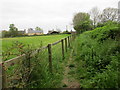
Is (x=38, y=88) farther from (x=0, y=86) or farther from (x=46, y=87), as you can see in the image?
(x=0, y=86)

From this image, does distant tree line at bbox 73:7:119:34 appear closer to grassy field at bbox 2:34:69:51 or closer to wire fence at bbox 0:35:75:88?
grassy field at bbox 2:34:69:51

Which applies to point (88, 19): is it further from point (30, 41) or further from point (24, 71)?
point (24, 71)

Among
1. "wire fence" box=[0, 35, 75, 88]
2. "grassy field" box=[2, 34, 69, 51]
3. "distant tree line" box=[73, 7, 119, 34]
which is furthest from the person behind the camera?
"distant tree line" box=[73, 7, 119, 34]

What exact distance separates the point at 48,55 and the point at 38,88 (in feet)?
4.72

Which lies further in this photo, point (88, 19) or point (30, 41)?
point (88, 19)

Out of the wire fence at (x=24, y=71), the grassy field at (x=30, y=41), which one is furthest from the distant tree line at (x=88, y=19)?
the wire fence at (x=24, y=71)

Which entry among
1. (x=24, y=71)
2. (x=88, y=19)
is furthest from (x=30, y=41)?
(x=88, y=19)

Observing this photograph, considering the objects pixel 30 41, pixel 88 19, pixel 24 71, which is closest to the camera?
pixel 24 71

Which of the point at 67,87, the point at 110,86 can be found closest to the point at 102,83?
the point at 110,86

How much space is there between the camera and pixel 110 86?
2.60 m

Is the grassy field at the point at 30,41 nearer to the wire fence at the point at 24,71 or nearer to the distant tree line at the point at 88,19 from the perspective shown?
the wire fence at the point at 24,71

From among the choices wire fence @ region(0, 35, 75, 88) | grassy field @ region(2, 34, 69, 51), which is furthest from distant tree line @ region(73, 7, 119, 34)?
wire fence @ region(0, 35, 75, 88)

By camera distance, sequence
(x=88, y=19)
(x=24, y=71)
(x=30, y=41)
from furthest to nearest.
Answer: (x=88, y=19) → (x=30, y=41) → (x=24, y=71)

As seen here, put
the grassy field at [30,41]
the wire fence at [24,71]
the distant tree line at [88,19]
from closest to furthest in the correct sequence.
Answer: the wire fence at [24,71], the grassy field at [30,41], the distant tree line at [88,19]
